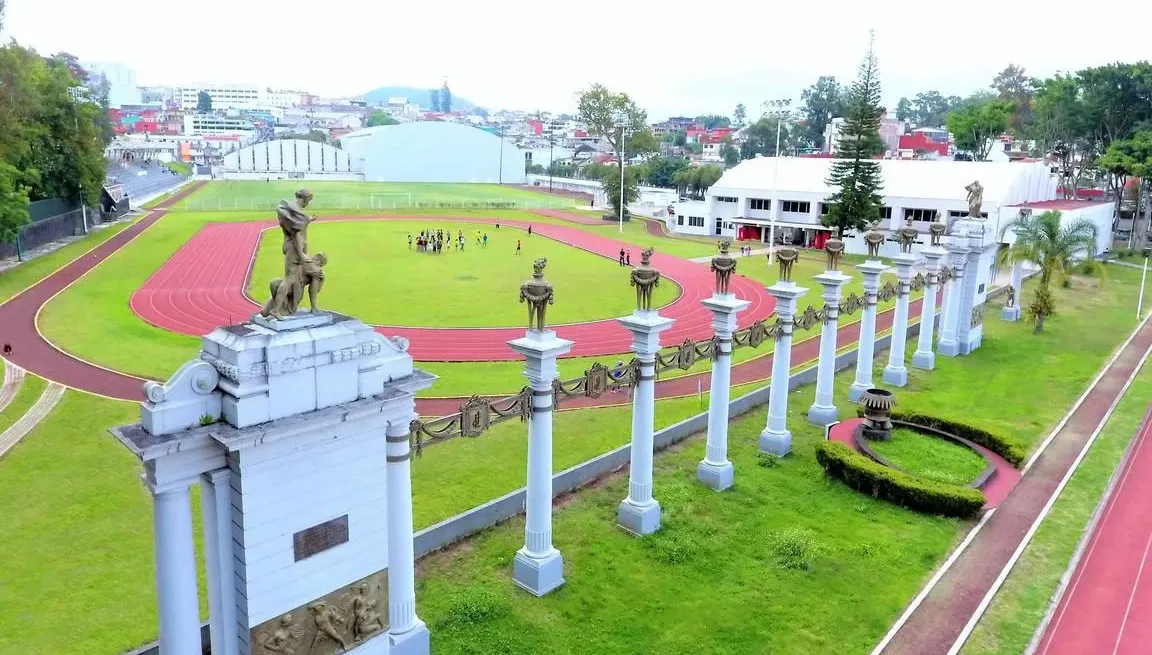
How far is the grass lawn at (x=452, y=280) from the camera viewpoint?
32.4m

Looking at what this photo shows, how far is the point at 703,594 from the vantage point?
12.7 m

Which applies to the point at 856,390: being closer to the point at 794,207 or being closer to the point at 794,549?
the point at 794,549

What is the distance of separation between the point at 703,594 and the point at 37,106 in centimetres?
4171

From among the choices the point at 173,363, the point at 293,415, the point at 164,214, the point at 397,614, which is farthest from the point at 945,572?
the point at 164,214

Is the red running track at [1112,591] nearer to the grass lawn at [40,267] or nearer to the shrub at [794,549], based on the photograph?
the shrub at [794,549]

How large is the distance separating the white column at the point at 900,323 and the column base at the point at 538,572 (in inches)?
601

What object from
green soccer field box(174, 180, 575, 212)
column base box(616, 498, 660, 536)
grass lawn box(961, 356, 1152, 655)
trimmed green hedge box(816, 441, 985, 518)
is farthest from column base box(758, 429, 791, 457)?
green soccer field box(174, 180, 575, 212)

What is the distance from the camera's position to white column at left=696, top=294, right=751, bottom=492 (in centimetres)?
1578

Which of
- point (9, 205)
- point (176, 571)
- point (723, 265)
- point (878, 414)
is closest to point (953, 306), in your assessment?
point (878, 414)

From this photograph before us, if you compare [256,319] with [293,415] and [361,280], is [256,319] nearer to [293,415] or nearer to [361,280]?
[293,415]

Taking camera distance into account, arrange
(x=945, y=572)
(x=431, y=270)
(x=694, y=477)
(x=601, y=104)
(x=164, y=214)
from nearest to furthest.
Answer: (x=945, y=572), (x=694, y=477), (x=431, y=270), (x=164, y=214), (x=601, y=104)

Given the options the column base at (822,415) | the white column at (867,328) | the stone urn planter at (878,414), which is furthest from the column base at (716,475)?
the white column at (867,328)

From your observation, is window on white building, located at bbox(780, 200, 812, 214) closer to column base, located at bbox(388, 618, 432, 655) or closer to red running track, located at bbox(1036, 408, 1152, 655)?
red running track, located at bbox(1036, 408, 1152, 655)

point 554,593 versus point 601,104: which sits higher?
point 601,104
